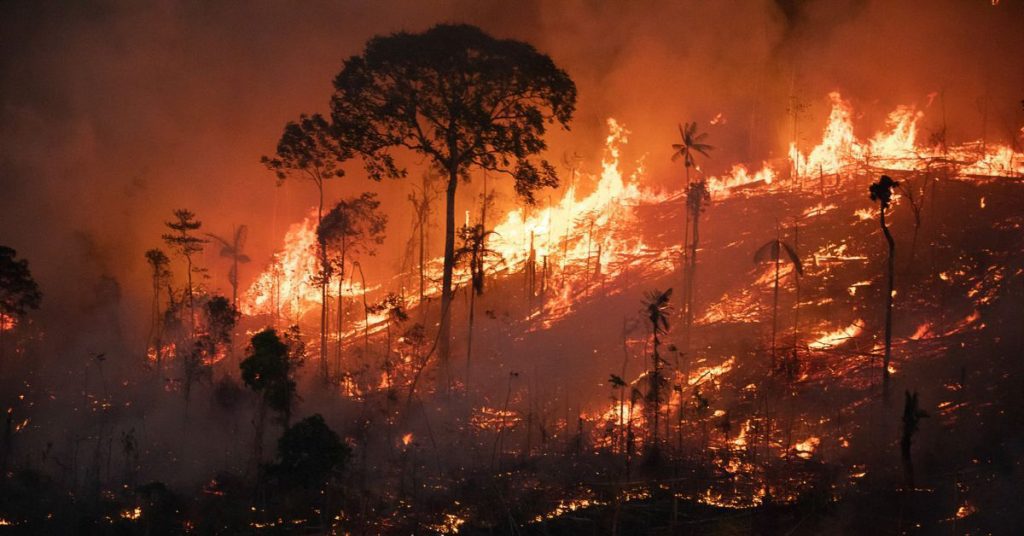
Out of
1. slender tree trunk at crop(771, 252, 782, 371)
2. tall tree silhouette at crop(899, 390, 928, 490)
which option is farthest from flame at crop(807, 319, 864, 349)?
tall tree silhouette at crop(899, 390, 928, 490)

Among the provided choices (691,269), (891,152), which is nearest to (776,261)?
(691,269)

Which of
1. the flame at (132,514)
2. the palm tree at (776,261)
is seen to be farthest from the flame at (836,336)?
the flame at (132,514)

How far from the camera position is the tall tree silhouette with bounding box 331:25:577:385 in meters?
33.9

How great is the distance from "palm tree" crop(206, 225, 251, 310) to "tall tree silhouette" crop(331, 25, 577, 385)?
36.1m

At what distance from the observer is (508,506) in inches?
870

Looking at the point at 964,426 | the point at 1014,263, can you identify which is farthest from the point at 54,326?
the point at 1014,263

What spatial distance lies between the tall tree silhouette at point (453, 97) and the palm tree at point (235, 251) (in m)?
36.1

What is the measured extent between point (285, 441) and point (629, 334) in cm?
2165

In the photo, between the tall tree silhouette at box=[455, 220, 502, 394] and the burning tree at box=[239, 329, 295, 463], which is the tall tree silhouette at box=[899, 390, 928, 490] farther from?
the burning tree at box=[239, 329, 295, 463]

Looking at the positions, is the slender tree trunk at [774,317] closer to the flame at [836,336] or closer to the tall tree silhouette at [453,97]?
the flame at [836,336]

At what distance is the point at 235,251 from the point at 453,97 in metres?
40.4

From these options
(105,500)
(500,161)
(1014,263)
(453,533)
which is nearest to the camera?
(453,533)

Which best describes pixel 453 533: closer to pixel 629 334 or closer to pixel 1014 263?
pixel 629 334

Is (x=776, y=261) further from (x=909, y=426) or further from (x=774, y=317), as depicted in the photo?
(x=909, y=426)
